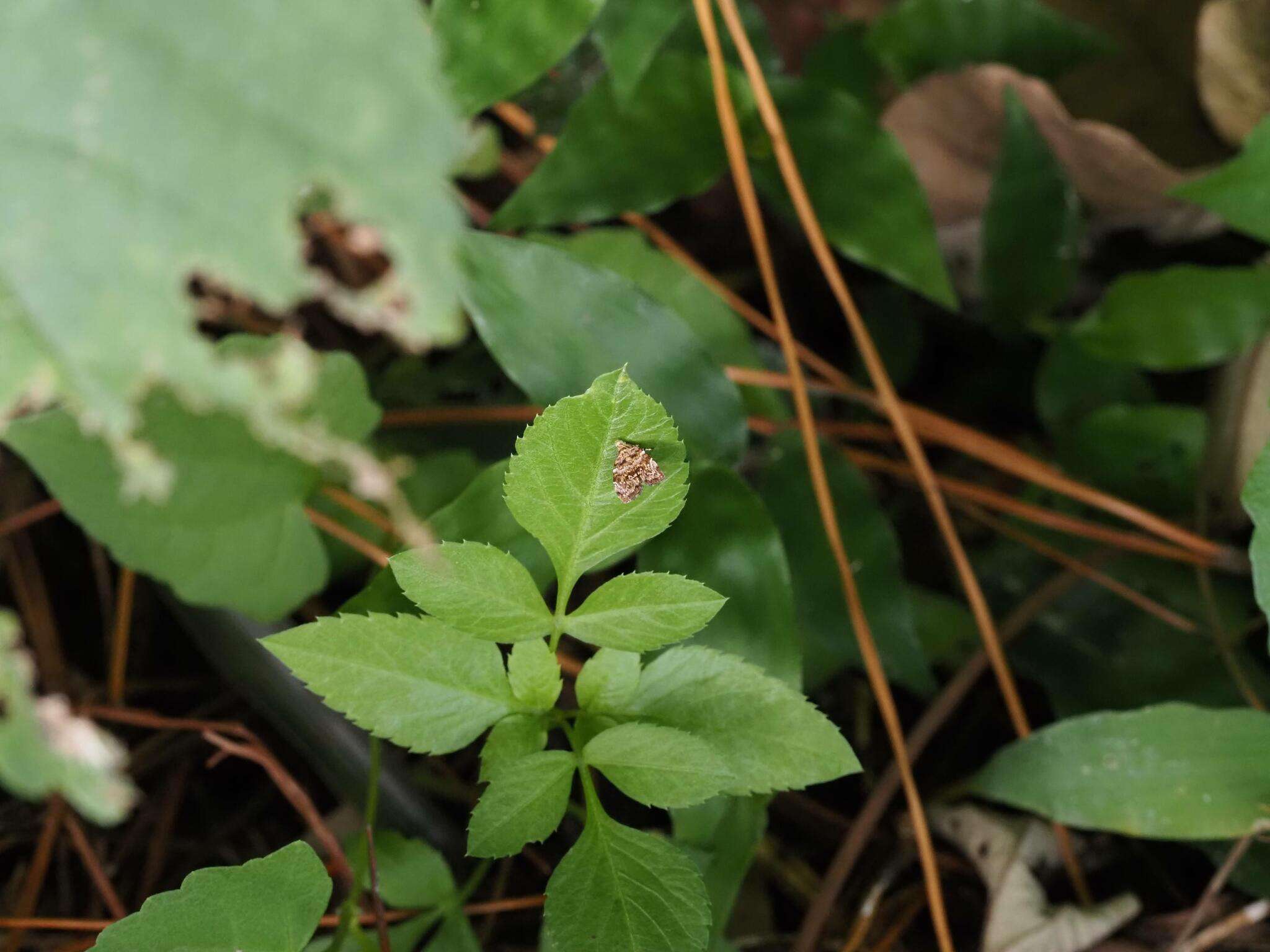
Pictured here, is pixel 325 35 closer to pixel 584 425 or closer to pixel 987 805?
pixel 584 425

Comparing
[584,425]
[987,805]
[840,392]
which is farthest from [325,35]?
[987,805]

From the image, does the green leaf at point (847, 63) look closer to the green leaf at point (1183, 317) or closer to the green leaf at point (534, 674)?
the green leaf at point (1183, 317)

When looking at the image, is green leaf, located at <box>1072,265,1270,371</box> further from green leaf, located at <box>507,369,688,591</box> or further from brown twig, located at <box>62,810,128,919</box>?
brown twig, located at <box>62,810,128,919</box>

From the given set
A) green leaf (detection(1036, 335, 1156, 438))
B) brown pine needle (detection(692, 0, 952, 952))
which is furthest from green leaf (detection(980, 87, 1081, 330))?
brown pine needle (detection(692, 0, 952, 952))

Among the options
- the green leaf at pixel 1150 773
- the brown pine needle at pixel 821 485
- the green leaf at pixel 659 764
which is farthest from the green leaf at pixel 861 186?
the green leaf at pixel 659 764

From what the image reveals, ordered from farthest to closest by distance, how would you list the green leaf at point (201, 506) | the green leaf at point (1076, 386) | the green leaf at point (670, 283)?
1. the green leaf at point (1076, 386)
2. the green leaf at point (670, 283)
3. the green leaf at point (201, 506)

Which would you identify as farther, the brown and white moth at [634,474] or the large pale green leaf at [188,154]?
the brown and white moth at [634,474]

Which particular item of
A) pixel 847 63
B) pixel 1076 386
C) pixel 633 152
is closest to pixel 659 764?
pixel 633 152
